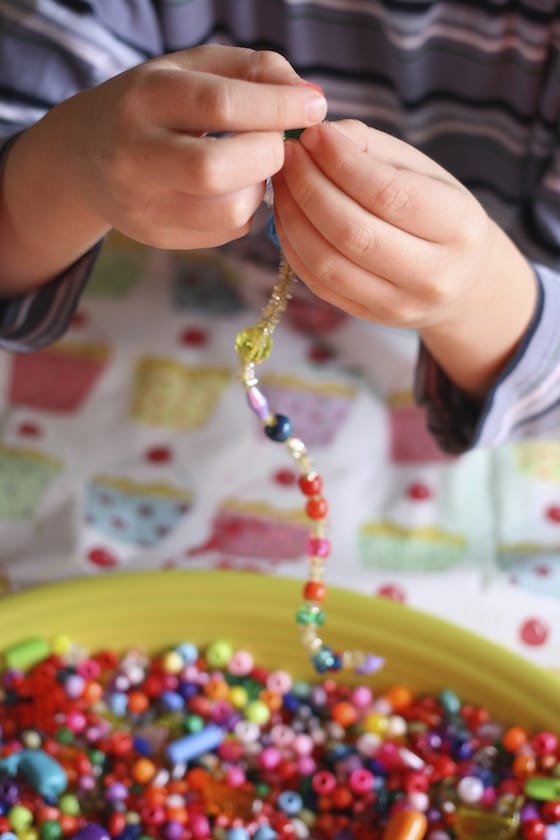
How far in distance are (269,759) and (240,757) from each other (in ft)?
0.07

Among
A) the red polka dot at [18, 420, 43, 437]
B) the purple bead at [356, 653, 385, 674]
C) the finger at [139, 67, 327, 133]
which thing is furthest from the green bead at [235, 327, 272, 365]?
the red polka dot at [18, 420, 43, 437]

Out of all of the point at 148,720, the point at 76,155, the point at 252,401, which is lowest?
the point at 148,720

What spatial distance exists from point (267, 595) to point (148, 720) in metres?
0.10

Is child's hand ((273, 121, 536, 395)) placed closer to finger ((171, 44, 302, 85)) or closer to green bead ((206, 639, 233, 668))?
finger ((171, 44, 302, 85))

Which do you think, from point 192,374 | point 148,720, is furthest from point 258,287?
point 148,720

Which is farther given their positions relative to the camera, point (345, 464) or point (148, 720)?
point (345, 464)

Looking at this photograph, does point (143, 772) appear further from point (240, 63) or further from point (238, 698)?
point (240, 63)

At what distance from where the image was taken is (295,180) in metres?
0.42

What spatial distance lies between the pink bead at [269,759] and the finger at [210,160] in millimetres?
348

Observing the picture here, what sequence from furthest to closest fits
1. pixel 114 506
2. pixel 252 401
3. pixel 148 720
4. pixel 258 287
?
1. pixel 258 287
2. pixel 114 506
3. pixel 148 720
4. pixel 252 401

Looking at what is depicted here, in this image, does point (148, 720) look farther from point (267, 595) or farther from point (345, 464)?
point (345, 464)

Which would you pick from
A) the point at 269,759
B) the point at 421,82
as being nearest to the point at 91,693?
the point at 269,759

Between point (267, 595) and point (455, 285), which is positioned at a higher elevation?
point (455, 285)

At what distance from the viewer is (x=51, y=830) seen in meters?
0.56
